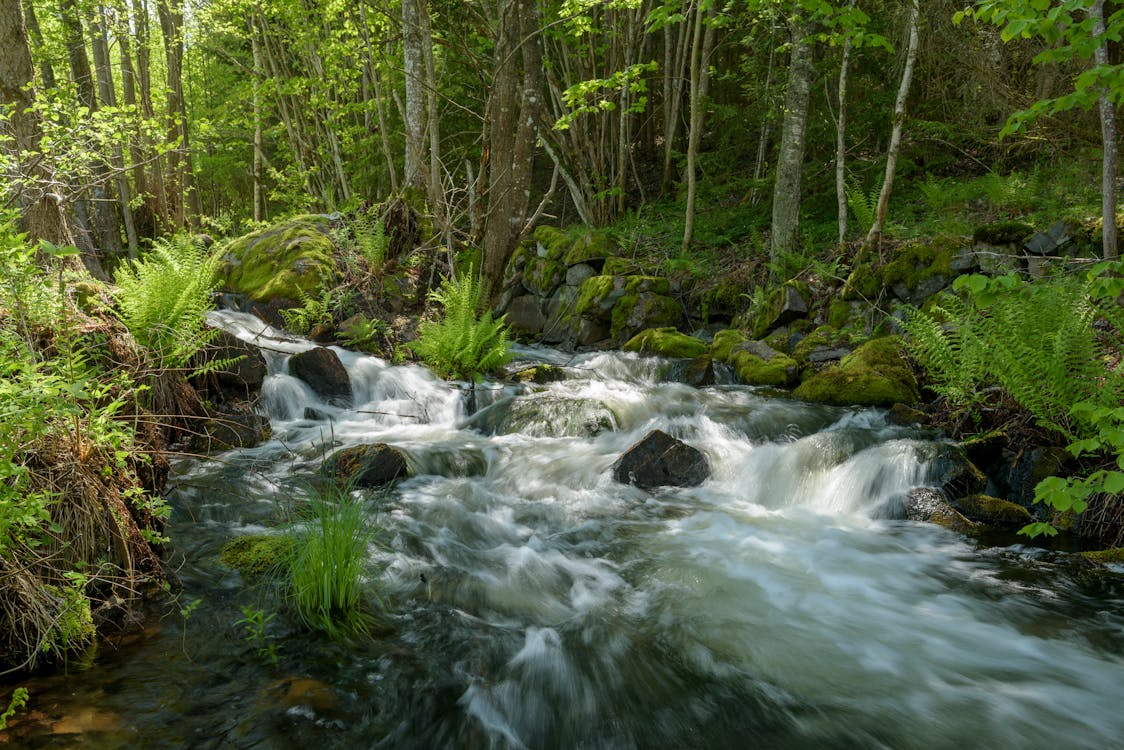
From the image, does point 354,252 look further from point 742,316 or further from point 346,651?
point 346,651

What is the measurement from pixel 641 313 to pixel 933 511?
666 cm

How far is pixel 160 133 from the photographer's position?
8359 mm

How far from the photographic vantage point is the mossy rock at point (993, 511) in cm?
502

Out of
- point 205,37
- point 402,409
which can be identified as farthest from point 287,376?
point 205,37

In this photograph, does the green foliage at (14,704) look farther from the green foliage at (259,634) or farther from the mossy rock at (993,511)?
the mossy rock at (993,511)

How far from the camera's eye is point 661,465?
622cm

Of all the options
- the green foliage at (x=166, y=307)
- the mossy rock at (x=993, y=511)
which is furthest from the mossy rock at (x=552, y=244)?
the mossy rock at (x=993, y=511)

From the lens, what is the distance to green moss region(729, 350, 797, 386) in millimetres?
8602

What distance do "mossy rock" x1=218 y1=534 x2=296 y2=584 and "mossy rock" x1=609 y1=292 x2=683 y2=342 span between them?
789cm

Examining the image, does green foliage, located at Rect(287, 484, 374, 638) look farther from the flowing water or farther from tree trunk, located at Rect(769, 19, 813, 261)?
tree trunk, located at Rect(769, 19, 813, 261)

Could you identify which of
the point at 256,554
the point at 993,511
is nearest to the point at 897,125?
the point at 993,511

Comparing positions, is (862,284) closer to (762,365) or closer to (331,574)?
(762,365)

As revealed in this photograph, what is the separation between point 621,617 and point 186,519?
3127mm

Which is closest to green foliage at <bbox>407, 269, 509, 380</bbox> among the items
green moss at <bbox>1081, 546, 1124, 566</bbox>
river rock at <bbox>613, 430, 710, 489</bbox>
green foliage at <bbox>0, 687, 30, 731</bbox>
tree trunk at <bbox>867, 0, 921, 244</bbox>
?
river rock at <bbox>613, 430, 710, 489</bbox>
